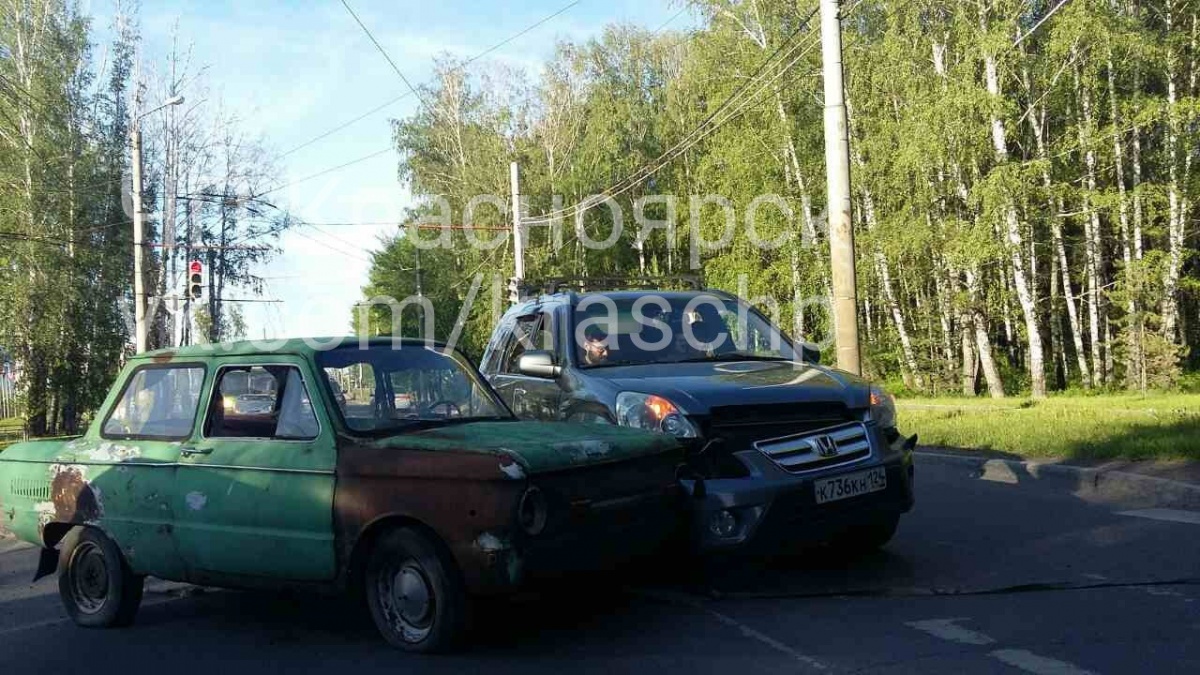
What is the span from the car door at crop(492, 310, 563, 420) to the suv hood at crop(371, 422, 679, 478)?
145 centimetres

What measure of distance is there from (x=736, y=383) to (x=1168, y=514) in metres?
4.13

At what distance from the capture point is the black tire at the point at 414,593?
4730mm

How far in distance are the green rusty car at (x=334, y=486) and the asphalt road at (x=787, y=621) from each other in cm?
35

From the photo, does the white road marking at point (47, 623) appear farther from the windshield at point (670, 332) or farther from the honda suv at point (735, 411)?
the windshield at point (670, 332)

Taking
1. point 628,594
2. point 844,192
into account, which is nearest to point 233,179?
point 844,192

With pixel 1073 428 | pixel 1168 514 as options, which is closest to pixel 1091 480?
pixel 1168 514

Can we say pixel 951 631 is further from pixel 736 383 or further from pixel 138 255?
pixel 138 255

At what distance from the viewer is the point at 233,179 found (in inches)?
1651

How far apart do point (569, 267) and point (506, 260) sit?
272 cm

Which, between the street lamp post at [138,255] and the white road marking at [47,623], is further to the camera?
the street lamp post at [138,255]

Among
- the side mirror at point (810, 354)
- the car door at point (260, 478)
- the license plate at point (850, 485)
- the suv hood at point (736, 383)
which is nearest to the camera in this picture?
the car door at point (260, 478)

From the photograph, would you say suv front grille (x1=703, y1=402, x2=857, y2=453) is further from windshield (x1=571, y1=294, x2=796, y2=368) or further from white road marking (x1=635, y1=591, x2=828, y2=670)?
windshield (x1=571, y1=294, x2=796, y2=368)

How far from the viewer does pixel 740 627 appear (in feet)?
17.0

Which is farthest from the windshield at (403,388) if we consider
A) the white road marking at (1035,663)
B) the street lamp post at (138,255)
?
the street lamp post at (138,255)
